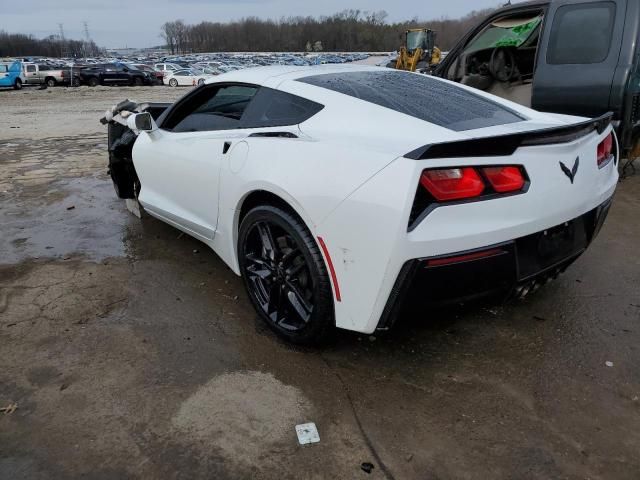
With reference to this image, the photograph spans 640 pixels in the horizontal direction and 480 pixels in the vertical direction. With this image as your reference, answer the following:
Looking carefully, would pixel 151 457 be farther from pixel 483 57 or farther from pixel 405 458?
pixel 483 57

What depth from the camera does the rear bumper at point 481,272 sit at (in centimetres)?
216

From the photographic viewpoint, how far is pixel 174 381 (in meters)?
2.57

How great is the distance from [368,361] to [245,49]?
145 m

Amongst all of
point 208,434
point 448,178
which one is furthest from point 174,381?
point 448,178

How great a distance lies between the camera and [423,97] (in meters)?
2.97

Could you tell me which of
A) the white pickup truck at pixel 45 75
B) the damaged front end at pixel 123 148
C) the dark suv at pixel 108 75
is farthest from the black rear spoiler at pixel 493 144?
the dark suv at pixel 108 75

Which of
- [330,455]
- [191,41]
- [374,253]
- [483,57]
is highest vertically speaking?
[191,41]

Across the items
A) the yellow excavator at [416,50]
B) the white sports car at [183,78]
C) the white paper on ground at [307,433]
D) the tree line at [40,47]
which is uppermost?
the tree line at [40,47]

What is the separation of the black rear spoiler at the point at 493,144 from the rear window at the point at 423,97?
369 millimetres

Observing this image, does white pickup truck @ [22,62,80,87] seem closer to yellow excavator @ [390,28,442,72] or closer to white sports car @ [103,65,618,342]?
yellow excavator @ [390,28,442,72]

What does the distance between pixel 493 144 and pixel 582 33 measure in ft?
11.8

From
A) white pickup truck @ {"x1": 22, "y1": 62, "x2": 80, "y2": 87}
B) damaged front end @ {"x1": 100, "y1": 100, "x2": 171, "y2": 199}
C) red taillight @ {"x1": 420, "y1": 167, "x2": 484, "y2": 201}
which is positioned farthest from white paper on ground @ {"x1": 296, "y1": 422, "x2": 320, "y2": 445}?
white pickup truck @ {"x1": 22, "y1": 62, "x2": 80, "y2": 87}

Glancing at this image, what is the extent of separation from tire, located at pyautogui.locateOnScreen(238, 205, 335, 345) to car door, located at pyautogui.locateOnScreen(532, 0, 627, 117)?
3.56m

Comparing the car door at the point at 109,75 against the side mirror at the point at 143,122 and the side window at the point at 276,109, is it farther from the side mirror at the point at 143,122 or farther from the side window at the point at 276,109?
the side window at the point at 276,109
